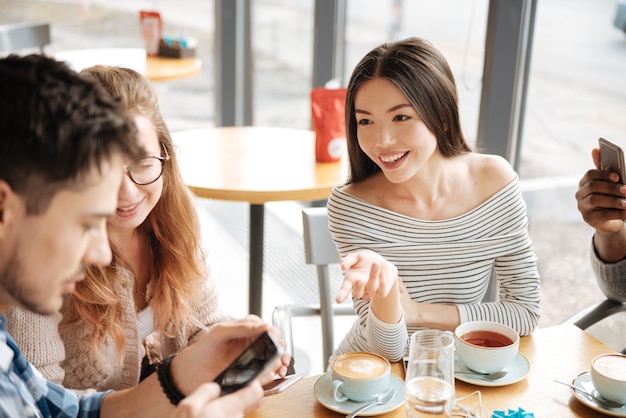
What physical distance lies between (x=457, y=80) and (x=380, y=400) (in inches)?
73.9

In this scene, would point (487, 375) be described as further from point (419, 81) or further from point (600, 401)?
point (419, 81)

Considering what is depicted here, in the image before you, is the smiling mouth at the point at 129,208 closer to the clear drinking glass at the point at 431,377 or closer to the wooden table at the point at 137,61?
the clear drinking glass at the point at 431,377

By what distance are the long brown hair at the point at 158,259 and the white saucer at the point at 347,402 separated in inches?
17.4

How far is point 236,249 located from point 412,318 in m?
2.39

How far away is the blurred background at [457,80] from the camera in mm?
2400

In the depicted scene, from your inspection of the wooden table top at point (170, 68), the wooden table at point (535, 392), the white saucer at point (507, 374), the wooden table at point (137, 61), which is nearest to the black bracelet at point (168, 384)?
the wooden table at point (535, 392)

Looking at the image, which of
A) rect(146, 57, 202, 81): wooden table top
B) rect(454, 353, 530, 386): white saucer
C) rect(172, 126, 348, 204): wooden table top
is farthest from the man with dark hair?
rect(146, 57, 202, 81): wooden table top

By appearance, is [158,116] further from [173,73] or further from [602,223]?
[173,73]

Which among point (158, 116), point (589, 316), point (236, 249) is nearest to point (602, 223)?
point (589, 316)

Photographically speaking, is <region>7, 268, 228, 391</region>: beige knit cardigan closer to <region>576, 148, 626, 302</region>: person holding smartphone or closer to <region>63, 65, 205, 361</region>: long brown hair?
<region>63, 65, 205, 361</region>: long brown hair

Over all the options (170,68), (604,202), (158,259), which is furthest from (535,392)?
(170,68)

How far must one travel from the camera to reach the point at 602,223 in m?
1.70

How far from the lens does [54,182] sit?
0.86m

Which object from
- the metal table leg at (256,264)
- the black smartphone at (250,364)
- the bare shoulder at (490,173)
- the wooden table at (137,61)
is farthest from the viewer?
the wooden table at (137,61)
